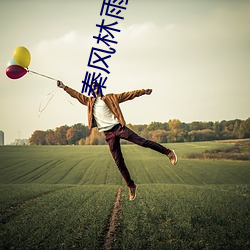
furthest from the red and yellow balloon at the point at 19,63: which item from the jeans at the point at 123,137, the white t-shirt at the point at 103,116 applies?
the jeans at the point at 123,137

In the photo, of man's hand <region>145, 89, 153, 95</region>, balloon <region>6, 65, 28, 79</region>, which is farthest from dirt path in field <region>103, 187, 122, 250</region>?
balloon <region>6, 65, 28, 79</region>

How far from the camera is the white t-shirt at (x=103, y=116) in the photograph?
5.92m

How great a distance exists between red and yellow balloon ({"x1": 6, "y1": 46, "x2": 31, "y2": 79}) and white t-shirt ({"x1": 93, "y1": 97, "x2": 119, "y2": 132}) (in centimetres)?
203

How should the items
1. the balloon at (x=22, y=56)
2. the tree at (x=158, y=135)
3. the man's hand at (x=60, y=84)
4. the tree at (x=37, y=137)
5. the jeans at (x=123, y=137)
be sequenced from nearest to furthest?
the jeans at (x=123, y=137)
the man's hand at (x=60, y=84)
the balloon at (x=22, y=56)
the tree at (x=158, y=135)
the tree at (x=37, y=137)

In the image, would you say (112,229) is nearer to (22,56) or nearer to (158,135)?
(22,56)

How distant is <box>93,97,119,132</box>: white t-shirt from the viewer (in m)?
5.92

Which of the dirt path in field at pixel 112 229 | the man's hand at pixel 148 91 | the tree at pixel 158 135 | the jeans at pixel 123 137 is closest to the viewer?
the man's hand at pixel 148 91

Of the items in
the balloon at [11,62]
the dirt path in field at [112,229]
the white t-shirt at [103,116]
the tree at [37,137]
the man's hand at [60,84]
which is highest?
the balloon at [11,62]

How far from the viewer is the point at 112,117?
595cm

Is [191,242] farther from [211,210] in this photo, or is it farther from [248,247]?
[211,210]

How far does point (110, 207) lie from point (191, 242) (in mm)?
4889

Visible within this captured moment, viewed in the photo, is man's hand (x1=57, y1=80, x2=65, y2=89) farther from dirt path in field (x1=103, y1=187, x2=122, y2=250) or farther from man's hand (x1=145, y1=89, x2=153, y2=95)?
dirt path in field (x1=103, y1=187, x2=122, y2=250)

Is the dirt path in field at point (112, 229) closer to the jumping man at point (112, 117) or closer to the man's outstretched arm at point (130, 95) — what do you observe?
the jumping man at point (112, 117)

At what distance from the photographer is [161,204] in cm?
1130
